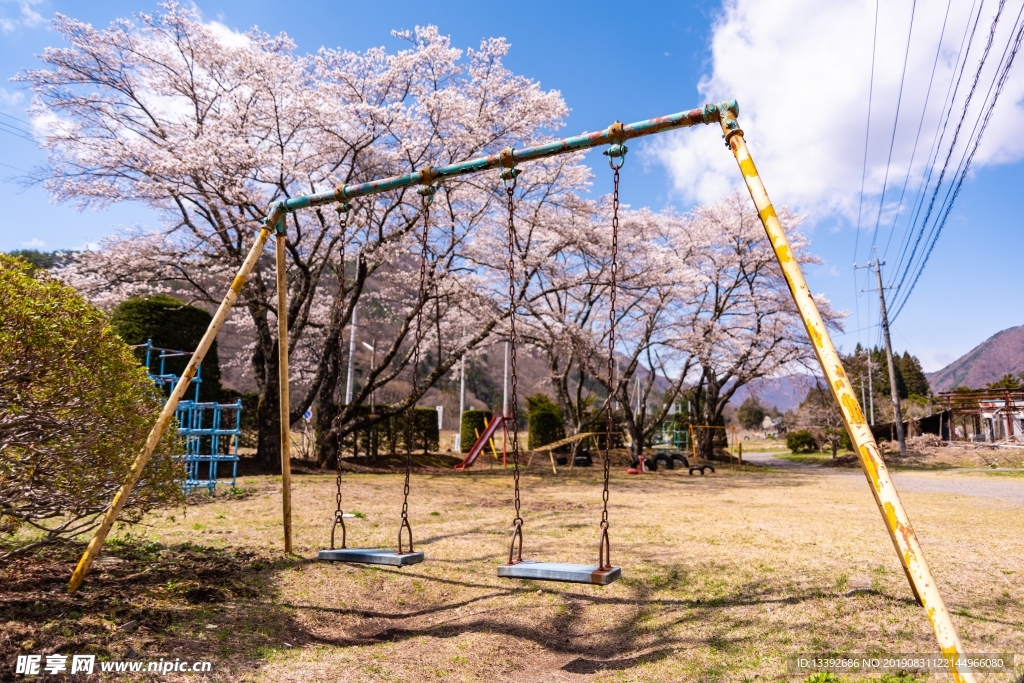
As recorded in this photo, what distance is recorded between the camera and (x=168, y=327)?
13383 mm

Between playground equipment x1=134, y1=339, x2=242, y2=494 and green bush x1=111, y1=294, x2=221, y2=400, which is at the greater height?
green bush x1=111, y1=294, x2=221, y2=400

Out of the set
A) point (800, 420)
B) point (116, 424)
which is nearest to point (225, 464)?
point (116, 424)

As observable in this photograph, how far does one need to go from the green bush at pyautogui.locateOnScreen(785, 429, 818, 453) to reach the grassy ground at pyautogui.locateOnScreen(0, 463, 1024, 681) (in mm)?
27522

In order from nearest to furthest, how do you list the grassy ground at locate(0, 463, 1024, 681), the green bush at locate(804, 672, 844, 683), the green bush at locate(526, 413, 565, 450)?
the green bush at locate(804, 672, 844, 683), the grassy ground at locate(0, 463, 1024, 681), the green bush at locate(526, 413, 565, 450)

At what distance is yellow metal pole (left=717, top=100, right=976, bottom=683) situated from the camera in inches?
91.8

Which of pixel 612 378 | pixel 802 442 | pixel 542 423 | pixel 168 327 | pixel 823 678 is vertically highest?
pixel 168 327

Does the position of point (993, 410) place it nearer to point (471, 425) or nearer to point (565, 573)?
point (471, 425)

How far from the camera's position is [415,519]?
809cm

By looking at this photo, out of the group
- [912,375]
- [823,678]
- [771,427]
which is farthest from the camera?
[771,427]

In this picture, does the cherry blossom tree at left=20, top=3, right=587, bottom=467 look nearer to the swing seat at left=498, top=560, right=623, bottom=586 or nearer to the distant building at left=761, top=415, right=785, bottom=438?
the swing seat at left=498, top=560, right=623, bottom=586

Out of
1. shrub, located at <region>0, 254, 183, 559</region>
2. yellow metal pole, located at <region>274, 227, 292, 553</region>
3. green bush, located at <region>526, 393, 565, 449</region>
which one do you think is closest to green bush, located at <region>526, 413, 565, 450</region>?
green bush, located at <region>526, 393, 565, 449</region>

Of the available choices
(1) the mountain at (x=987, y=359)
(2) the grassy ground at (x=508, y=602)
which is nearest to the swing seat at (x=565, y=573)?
(2) the grassy ground at (x=508, y=602)

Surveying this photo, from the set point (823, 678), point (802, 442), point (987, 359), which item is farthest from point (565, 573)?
point (987, 359)

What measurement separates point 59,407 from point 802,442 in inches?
1408
